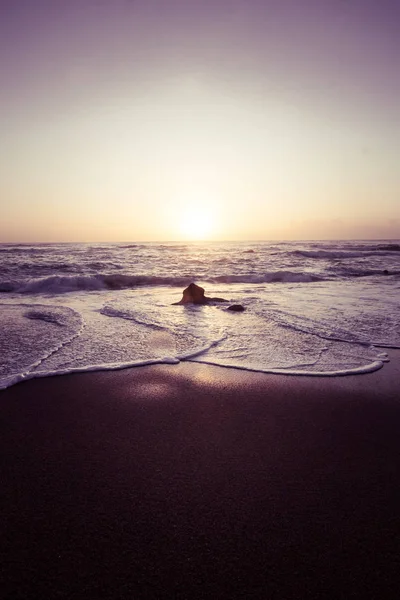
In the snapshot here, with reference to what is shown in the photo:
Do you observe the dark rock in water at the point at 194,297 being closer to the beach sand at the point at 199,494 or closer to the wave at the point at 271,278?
the beach sand at the point at 199,494

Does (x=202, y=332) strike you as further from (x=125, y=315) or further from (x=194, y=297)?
(x=194, y=297)

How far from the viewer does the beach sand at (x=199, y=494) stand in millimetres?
1685

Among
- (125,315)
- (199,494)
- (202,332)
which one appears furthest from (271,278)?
(199,494)

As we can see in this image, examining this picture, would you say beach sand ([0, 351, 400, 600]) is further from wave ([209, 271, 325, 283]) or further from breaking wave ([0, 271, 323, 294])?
wave ([209, 271, 325, 283])

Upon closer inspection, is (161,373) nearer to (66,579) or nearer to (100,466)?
(100,466)

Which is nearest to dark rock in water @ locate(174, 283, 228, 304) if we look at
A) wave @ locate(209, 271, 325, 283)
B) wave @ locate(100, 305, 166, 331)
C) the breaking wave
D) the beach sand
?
wave @ locate(100, 305, 166, 331)

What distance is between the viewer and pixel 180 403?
3.53 metres

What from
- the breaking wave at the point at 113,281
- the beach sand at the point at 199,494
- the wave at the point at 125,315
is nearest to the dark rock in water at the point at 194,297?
the wave at the point at 125,315

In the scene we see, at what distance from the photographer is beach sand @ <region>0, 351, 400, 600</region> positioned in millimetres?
1685

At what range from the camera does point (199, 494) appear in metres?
2.23

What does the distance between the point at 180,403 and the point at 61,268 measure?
17310 mm

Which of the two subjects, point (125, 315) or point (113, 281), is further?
point (113, 281)

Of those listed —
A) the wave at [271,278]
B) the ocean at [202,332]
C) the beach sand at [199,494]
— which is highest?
the wave at [271,278]

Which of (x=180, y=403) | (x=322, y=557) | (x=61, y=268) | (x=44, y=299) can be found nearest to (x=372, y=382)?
(x=180, y=403)
